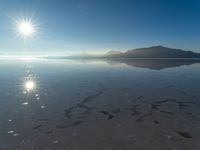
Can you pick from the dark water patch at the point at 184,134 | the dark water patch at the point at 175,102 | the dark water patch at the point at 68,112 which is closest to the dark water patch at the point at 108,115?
the dark water patch at the point at 68,112

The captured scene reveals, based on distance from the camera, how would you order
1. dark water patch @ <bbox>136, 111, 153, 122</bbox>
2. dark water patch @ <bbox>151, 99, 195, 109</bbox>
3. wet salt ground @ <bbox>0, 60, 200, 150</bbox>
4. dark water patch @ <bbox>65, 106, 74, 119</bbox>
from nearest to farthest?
wet salt ground @ <bbox>0, 60, 200, 150</bbox> < dark water patch @ <bbox>136, 111, 153, 122</bbox> < dark water patch @ <bbox>65, 106, 74, 119</bbox> < dark water patch @ <bbox>151, 99, 195, 109</bbox>

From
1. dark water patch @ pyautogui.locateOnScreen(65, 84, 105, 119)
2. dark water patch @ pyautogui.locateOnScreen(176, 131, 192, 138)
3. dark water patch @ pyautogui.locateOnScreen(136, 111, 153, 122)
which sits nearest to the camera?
dark water patch @ pyautogui.locateOnScreen(176, 131, 192, 138)

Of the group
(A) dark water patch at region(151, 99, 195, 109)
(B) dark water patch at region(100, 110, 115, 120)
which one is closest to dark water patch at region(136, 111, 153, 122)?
(A) dark water patch at region(151, 99, 195, 109)

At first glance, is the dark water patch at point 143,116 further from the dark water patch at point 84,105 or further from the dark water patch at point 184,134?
the dark water patch at point 84,105

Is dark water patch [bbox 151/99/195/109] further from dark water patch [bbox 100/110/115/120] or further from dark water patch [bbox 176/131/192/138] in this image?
dark water patch [bbox 176/131/192/138]

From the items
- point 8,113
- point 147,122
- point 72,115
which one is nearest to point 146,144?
point 147,122

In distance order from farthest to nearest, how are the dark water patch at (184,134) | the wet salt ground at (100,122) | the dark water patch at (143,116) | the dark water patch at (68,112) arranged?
the dark water patch at (68,112)
the dark water patch at (143,116)
the dark water patch at (184,134)
the wet salt ground at (100,122)

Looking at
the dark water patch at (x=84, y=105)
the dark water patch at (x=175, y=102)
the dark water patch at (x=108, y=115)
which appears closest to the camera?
the dark water patch at (x=108, y=115)

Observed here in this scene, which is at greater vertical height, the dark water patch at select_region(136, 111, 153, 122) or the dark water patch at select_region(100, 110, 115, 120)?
the dark water patch at select_region(136, 111, 153, 122)

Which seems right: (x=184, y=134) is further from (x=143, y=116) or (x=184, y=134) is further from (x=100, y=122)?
(x=100, y=122)

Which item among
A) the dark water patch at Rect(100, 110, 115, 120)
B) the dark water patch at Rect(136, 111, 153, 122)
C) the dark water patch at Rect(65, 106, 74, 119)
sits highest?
the dark water patch at Rect(65, 106, 74, 119)

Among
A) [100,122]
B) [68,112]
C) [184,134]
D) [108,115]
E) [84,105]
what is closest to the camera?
[184,134]

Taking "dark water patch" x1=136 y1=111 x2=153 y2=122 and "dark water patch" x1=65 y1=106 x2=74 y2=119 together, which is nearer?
"dark water patch" x1=136 y1=111 x2=153 y2=122

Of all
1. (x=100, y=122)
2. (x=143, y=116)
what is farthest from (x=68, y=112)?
(x=143, y=116)
